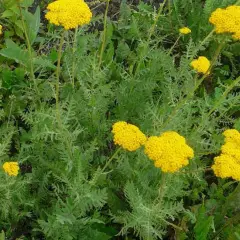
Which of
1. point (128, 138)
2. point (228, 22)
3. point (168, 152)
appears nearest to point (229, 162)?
→ point (168, 152)

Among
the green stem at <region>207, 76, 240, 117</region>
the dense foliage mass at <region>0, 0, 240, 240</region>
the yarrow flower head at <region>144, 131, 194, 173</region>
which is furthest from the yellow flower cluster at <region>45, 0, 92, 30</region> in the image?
the green stem at <region>207, 76, 240, 117</region>

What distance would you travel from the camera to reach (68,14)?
68.4 inches

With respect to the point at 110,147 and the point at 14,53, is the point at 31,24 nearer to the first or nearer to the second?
the point at 14,53

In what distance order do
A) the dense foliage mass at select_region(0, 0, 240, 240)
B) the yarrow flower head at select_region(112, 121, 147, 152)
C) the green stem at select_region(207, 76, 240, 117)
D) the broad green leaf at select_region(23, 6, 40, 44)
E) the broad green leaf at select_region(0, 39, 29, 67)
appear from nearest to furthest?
the yarrow flower head at select_region(112, 121, 147, 152) < the dense foliage mass at select_region(0, 0, 240, 240) < the green stem at select_region(207, 76, 240, 117) < the broad green leaf at select_region(0, 39, 29, 67) < the broad green leaf at select_region(23, 6, 40, 44)

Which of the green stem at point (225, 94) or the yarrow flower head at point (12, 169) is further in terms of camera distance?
the green stem at point (225, 94)

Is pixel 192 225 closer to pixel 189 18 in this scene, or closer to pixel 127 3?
pixel 189 18

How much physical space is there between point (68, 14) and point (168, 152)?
2.17ft

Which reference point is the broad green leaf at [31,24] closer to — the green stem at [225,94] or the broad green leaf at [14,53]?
the broad green leaf at [14,53]

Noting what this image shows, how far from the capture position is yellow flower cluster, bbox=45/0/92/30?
68.2 inches

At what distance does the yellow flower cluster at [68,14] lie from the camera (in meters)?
1.73

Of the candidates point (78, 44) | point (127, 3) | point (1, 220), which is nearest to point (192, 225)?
point (1, 220)

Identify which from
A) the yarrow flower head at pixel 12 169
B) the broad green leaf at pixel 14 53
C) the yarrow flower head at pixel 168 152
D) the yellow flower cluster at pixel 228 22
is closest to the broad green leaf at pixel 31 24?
the broad green leaf at pixel 14 53

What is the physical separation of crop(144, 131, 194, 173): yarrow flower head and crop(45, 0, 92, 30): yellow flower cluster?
1.81 feet

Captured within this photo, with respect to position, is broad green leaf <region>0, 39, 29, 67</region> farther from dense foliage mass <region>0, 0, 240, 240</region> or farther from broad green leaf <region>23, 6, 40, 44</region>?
broad green leaf <region>23, 6, 40, 44</region>
